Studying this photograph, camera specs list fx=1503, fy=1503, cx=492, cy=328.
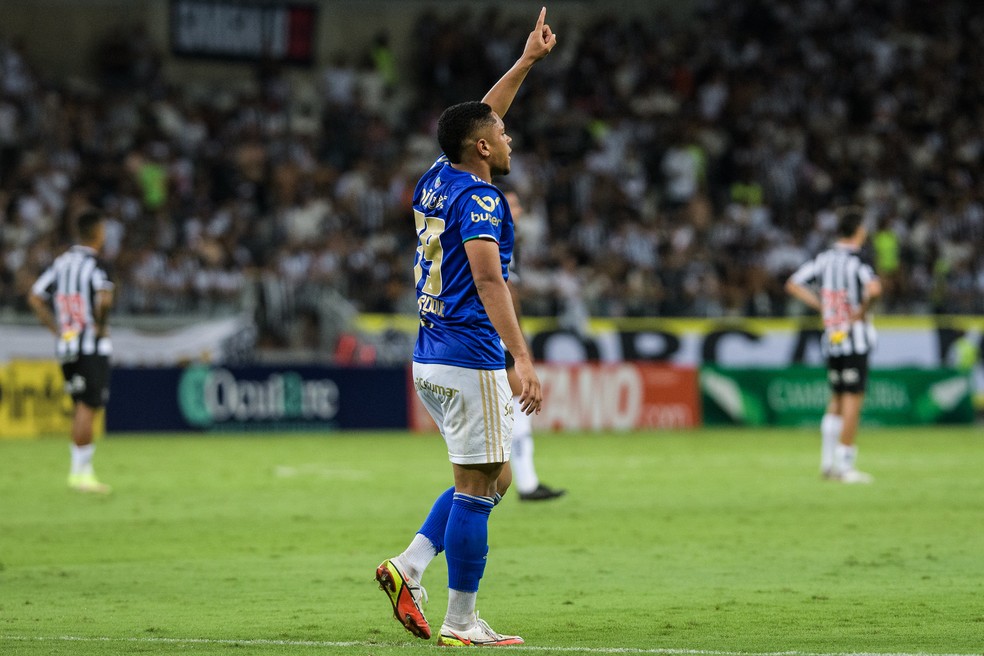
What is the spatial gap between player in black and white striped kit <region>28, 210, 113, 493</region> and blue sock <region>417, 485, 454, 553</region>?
25.4 feet

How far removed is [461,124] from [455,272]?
2.23ft

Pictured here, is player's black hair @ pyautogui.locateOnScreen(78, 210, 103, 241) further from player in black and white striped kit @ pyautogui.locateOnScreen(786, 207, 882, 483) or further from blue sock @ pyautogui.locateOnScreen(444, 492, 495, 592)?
blue sock @ pyautogui.locateOnScreen(444, 492, 495, 592)

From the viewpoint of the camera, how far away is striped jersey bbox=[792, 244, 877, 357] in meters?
15.2

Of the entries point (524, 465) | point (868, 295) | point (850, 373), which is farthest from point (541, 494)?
point (868, 295)

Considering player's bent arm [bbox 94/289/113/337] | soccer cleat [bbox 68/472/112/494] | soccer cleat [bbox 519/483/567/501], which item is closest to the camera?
soccer cleat [bbox 519/483/567/501]

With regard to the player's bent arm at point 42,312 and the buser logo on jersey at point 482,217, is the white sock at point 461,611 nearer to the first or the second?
the buser logo on jersey at point 482,217

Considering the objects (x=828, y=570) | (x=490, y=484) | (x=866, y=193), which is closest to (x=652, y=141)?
(x=866, y=193)

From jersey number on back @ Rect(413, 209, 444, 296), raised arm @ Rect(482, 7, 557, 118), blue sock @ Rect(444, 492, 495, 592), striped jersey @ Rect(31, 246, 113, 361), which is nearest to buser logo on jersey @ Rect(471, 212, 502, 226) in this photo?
jersey number on back @ Rect(413, 209, 444, 296)

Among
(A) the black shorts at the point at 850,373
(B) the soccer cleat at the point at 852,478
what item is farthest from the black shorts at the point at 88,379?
(B) the soccer cleat at the point at 852,478

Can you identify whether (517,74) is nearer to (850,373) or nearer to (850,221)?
(850,221)

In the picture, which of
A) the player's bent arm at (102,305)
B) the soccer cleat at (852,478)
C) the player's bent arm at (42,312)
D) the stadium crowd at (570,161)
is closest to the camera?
the player's bent arm at (102,305)

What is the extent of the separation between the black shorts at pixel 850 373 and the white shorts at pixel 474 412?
9203 millimetres

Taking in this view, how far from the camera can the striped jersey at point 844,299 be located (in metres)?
15.2

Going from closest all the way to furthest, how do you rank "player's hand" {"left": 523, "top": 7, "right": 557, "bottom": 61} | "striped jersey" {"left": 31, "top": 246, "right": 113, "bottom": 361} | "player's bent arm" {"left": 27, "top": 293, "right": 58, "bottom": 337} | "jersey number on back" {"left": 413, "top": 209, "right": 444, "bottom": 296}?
"jersey number on back" {"left": 413, "top": 209, "right": 444, "bottom": 296} → "player's hand" {"left": 523, "top": 7, "right": 557, "bottom": 61} → "striped jersey" {"left": 31, "top": 246, "right": 113, "bottom": 361} → "player's bent arm" {"left": 27, "top": 293, "right": 58, "bottom": 337}
